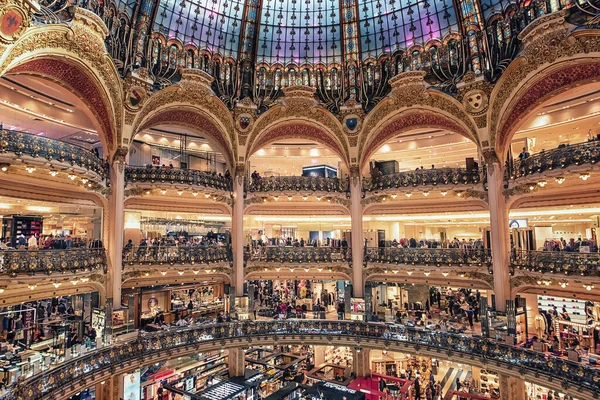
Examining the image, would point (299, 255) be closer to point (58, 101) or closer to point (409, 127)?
point (409, 127)

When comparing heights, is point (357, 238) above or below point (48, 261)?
above

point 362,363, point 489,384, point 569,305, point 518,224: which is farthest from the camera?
point 362,363

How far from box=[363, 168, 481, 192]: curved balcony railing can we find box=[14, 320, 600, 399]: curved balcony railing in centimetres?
838

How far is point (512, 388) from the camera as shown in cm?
1781

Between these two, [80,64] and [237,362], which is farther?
[237,362]

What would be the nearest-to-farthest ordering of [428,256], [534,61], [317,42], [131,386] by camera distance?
[534,61], [131,386], [428,256], [317,42]

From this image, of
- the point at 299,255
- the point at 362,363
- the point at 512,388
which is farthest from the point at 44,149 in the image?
the point at 512,388

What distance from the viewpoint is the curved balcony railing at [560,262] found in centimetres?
1512

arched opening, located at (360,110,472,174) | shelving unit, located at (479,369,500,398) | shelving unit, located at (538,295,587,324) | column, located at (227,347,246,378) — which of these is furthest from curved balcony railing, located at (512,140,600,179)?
column, located at (227,347,246,378)

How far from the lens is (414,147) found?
26.4 m

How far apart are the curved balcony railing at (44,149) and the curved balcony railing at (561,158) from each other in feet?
69.4

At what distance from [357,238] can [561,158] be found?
39.0ft

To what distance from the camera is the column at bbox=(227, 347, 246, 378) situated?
22.4m

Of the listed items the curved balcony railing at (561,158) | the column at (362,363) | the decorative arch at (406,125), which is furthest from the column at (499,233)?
the column at (362,363)
